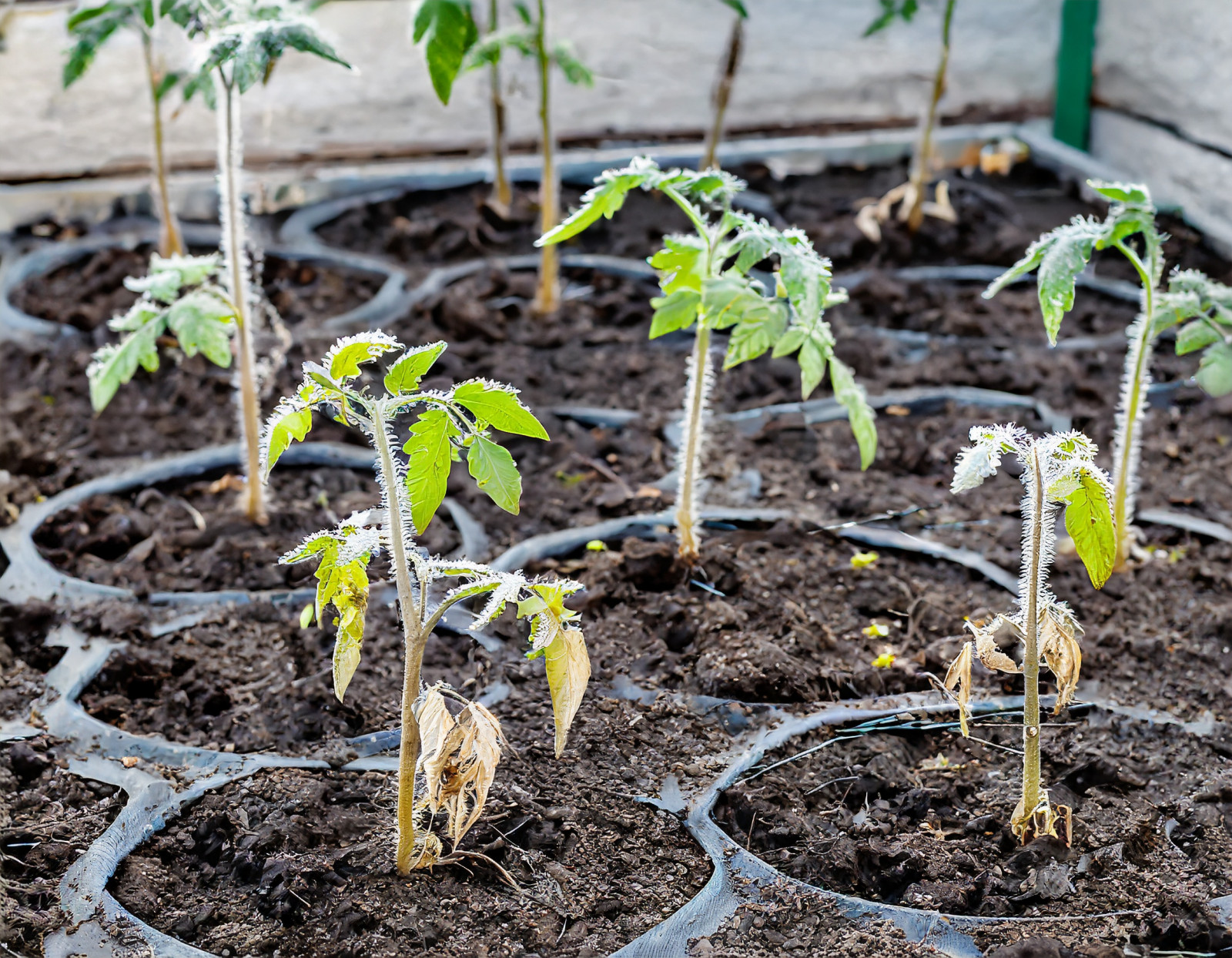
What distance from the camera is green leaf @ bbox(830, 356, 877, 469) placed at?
2107mm

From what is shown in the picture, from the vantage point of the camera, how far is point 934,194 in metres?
4.45

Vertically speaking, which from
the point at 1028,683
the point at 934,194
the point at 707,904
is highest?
the point at 934,194

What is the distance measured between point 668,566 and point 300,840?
35.0 inches

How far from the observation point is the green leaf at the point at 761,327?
1.95 metres

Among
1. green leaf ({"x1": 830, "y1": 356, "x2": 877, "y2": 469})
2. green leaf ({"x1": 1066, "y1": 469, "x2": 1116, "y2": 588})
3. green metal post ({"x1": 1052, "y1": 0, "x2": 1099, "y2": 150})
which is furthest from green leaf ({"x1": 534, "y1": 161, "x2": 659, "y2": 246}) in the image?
green metal post ({"x1": 1052, "y1": 0, "x2": 1099, "y2": 150})

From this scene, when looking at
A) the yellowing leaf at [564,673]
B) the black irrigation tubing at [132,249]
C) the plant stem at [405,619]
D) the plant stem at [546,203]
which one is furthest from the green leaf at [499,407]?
the black irrigation tubing at [132,249]

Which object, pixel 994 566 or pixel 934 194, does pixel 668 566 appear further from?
pixel 934 194

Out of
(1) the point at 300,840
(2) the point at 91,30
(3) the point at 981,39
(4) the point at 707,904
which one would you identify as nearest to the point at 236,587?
(1) the point at 300,840

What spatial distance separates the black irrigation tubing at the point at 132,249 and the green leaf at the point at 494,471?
199 cm

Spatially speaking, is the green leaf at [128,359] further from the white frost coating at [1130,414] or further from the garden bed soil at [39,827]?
the white frost coating at [1130,414]

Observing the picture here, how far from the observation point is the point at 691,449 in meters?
2.24

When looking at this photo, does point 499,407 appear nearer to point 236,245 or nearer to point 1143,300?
point 236,245

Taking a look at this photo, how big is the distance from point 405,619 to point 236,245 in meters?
1.10

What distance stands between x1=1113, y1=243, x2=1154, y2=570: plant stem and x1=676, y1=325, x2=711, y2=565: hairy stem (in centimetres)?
73
